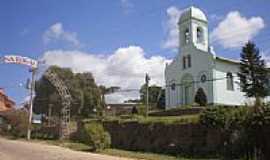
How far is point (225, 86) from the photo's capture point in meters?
46.4

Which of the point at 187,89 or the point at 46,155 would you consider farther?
the point at 187,89

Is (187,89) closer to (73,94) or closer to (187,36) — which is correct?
(187,36)

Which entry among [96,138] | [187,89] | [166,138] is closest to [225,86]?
[187,89]

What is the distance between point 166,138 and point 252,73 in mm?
22560

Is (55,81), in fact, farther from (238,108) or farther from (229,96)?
(238,108)

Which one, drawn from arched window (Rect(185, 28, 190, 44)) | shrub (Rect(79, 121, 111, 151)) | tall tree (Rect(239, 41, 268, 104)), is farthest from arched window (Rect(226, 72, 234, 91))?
shrub (Rect(79, 121, 111, 151))

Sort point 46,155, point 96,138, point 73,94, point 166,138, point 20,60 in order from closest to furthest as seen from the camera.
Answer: point 46,155 < point 166,138 < point 96,138 < point 20,60 < point 73,94

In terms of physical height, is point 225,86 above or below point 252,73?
below

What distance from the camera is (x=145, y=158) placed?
69.7ft

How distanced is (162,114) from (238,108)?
809 inches

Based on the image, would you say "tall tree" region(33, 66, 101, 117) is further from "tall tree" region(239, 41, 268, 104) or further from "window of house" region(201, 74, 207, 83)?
"tall tree" region(239, 41, 268, 104)

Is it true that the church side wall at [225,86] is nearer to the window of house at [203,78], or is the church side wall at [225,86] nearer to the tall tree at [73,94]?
the window of house at [203,78]

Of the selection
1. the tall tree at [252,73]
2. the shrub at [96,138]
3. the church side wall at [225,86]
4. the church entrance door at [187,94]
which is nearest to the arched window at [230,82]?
the church side wall at [225,86]

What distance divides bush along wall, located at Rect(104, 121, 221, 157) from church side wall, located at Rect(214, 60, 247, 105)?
16358 millimetres
